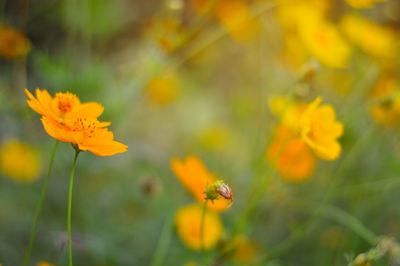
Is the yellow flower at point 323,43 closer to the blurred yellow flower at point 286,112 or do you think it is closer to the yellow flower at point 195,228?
the blurred yellow flower at point 286,112

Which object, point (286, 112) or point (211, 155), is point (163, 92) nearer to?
point (211, 155)

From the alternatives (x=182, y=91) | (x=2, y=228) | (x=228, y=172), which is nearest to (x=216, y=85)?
(x=182, y=91)

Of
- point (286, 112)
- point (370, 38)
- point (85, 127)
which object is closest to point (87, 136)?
point (85, 127)

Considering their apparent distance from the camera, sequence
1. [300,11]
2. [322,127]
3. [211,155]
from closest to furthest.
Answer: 1. [322,127]
2. [300,11]
3. [211,155]

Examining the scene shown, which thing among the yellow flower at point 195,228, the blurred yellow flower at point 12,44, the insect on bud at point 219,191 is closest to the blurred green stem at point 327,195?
the yellow flower at point 195,228

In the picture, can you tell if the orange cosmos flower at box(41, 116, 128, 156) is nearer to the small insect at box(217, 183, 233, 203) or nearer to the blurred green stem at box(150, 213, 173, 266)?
the small insect at box(217, 183, 233, 203)

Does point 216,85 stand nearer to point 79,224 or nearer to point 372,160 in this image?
point 372,160

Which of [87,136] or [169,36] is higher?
[169,36]
